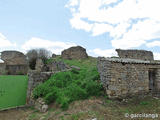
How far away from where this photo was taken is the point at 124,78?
6.29 metres

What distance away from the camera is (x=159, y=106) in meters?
5.18

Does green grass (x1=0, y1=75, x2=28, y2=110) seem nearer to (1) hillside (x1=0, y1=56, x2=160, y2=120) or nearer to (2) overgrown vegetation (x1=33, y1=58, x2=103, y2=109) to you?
(1) hillside (x1=0, y1=56, x2=160, y2=120)

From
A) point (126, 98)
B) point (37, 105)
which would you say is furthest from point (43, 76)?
point (126, 98)

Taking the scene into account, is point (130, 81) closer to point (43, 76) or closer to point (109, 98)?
point (109, 98)

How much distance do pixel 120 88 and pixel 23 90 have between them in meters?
7.52

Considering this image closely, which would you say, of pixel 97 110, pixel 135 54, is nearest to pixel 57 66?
pixel 97 110

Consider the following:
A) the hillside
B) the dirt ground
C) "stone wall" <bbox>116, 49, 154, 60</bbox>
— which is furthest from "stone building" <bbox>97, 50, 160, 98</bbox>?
"stone wall" <bbox>116, 49, 154, 60</bbox>

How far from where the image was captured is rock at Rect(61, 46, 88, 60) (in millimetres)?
18141

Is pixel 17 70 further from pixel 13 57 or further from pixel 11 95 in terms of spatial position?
pixel 11 95

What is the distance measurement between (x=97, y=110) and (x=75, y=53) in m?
13.8

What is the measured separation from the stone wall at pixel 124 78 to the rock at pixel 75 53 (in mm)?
11572

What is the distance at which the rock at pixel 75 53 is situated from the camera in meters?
18.1

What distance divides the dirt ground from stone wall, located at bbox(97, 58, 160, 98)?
51 centimetres

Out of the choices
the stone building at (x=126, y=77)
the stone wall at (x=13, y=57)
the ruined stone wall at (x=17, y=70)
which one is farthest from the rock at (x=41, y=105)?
the stone wall at (x=13, y=57)
